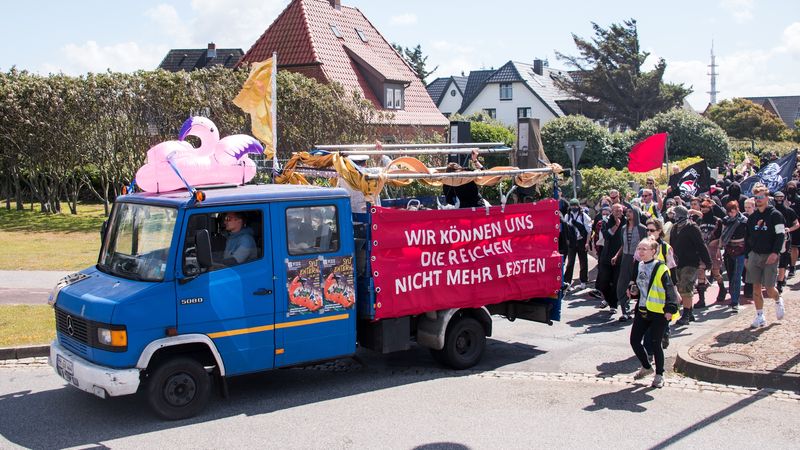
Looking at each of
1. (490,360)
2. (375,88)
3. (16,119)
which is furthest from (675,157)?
(490,360)

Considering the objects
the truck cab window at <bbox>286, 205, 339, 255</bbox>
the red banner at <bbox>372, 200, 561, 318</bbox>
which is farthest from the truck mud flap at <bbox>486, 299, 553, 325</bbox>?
the truck cab window at <bbox>286, 205, 339, 255</bbox>

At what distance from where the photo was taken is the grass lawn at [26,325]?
1055 centimetres

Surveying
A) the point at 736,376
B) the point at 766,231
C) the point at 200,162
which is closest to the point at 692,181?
the point at 766,231

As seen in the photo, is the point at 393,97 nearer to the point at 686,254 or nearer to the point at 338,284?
the point at 686,254

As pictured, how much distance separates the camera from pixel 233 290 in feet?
26.4

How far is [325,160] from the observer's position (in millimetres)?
9727

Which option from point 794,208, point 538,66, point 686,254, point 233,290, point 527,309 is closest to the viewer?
point 233,290

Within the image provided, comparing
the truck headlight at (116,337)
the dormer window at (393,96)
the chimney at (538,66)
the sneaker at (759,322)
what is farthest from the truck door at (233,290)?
the chimney at (538,66)

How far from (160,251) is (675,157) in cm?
3663

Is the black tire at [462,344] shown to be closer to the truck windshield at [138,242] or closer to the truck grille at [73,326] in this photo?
the truck windshield at [138,242]

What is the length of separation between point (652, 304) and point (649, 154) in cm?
1083

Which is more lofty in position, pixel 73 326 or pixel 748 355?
pixel 73 326

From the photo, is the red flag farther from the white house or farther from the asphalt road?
the white house

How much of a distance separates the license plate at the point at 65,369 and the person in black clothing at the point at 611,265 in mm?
8154
